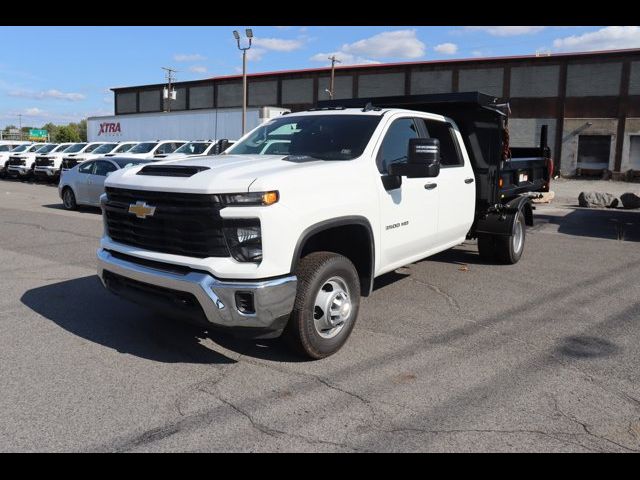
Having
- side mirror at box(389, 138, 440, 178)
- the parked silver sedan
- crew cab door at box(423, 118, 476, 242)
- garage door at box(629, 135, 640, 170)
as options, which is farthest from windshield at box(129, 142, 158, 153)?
garage door at box(629, 135, 640, 170)

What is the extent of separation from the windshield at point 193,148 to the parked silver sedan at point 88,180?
6180 millimetres

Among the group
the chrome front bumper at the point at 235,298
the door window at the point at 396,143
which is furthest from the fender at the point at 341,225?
the door window at the point at 396,143

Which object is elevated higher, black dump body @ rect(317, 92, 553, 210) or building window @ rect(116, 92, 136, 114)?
building window @ rect(116, 92, 136, 114)

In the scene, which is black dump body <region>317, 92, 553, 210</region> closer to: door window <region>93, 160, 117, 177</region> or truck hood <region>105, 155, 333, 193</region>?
truck hood <region>105, 155, 333, 193</region>

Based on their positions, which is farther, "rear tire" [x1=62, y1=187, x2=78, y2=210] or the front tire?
"rear tire" [x1=62, y1=187, x2=78, y2=210]

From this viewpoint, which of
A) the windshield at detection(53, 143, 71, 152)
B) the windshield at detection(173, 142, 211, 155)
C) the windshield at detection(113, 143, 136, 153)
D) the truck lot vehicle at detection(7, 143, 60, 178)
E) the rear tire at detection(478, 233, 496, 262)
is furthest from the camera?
the windshield at detection(53, 143, 71, 152)

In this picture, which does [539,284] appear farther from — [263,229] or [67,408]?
[67,408]

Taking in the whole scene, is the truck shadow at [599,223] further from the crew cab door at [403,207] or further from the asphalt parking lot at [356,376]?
the crew cab door at [403,207]

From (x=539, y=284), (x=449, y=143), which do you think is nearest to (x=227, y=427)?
(x=449, y=143)

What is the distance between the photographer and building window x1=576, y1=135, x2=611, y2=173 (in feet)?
130

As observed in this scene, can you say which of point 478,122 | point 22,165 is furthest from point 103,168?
point 22,165

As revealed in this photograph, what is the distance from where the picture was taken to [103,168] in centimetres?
1486

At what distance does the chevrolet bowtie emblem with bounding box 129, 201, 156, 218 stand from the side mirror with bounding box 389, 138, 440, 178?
216cm

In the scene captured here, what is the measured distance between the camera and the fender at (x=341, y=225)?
4078mm
